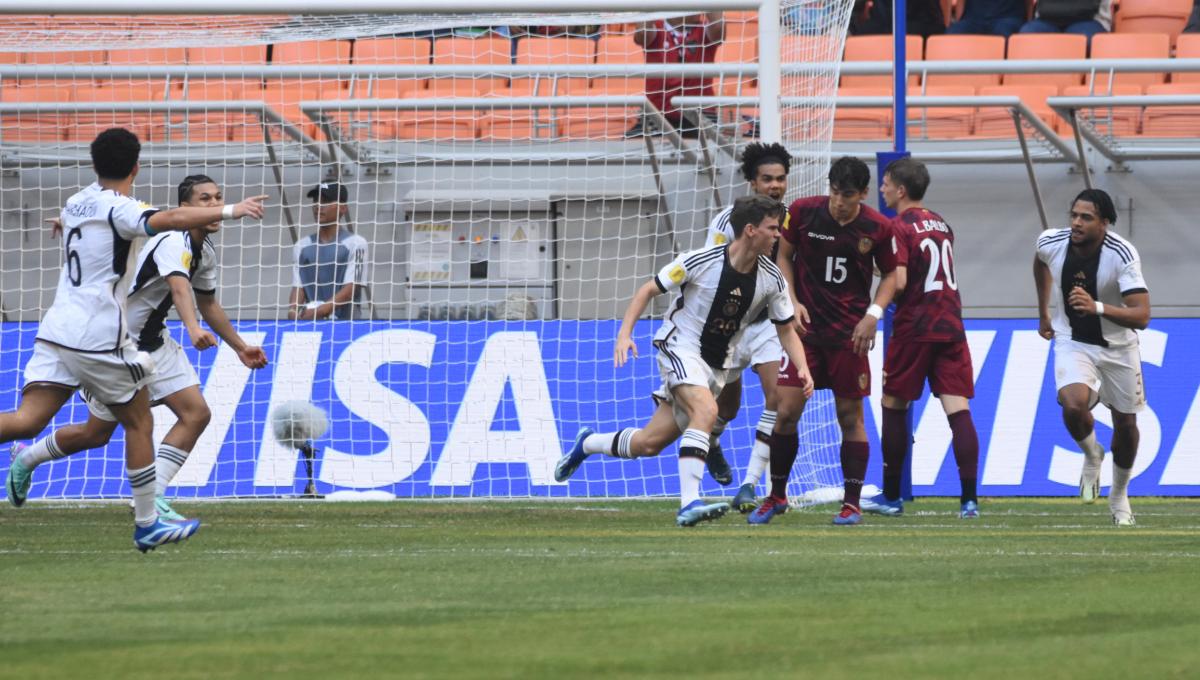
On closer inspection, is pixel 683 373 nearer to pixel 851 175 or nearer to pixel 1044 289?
pixel 851 175

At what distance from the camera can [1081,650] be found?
4.44 metres

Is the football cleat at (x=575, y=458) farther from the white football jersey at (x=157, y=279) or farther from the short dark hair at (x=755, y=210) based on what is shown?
the white football jersey at (x=157, y=279)

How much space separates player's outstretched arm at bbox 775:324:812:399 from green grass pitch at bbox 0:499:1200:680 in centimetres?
73

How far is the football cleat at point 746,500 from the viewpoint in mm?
9875

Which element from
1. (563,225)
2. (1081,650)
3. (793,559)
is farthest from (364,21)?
(1081,650)

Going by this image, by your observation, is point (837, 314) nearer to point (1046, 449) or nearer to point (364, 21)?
point (1046, 449)

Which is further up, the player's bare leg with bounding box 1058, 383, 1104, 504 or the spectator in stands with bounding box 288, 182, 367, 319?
the spectator in stands with bounding box 288, 182, 367, 319

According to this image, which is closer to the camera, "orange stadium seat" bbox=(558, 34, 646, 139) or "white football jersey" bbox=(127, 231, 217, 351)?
"white football jersey" bbox=(127, 231, 217, 351)

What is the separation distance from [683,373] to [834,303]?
130 centimetres

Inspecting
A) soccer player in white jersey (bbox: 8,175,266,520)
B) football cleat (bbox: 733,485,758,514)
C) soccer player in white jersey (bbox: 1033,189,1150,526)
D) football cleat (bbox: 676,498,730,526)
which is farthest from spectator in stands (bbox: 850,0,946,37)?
football cleat (bbox: 676,498,730,526)

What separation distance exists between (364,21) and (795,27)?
10.5 feet

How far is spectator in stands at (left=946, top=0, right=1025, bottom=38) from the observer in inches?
693

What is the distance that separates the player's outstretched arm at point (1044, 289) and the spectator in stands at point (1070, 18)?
291 inches

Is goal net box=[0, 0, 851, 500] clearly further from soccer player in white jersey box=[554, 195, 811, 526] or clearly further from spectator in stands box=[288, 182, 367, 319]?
soccer player in white jersey box=[554, 195, 811, 526]
